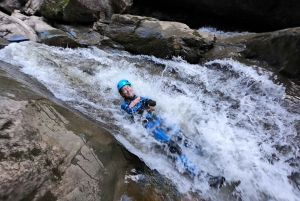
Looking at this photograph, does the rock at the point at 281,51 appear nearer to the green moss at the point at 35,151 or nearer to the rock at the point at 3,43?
the green moss at the point at 35,151

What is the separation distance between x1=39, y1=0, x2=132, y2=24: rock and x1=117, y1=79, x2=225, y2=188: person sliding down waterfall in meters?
5.32

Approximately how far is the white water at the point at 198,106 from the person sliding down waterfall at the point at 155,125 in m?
0.14

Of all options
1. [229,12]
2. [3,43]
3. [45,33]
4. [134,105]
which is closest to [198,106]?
[134,105]

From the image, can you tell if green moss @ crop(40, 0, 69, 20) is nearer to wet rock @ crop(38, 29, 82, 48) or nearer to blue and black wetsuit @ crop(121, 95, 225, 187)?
wet rock @ crop(38, 29, 82, 48)

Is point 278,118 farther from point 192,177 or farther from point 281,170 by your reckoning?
point 192,177

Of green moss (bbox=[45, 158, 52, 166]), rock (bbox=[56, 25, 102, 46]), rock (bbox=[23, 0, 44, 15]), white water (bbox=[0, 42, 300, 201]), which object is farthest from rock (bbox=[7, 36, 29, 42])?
green moss (bbox=[45, 158, 52, 166])

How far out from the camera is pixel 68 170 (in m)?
2.61

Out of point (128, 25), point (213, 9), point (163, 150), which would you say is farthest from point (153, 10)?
point (163, 150)

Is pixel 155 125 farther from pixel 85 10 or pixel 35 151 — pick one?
pixel 85 10

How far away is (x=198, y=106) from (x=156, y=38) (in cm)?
304

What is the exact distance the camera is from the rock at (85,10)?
9023 millimetres

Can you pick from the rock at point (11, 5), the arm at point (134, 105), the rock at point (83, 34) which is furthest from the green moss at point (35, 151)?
the rock at point (11, 5)

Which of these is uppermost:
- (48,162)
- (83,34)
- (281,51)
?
(281,51)

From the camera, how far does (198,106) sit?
5.04 metres
